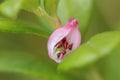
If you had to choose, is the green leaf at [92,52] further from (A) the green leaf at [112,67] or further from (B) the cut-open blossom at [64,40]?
(A) the green leaf at [112,67]

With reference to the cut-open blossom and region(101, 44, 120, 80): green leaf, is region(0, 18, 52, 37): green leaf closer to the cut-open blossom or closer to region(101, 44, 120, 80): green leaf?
the cut-open blossom

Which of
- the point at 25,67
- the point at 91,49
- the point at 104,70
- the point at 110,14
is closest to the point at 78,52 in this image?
the point at 91,49

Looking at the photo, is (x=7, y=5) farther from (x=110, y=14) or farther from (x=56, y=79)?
(x=110, y=14)

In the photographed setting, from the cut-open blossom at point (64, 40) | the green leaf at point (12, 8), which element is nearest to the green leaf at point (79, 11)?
the cut-open blossom at point (64, 40)

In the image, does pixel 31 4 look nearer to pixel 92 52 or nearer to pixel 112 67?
pixel 92 52

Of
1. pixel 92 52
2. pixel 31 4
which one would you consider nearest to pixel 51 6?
pixel 31 4

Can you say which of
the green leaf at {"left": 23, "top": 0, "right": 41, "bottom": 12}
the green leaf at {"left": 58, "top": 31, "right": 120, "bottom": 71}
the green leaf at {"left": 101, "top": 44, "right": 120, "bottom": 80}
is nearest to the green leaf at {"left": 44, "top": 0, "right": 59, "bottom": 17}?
the green leaf at {"left": 23, "top": 0, "right": 41, "bottom": 12}
